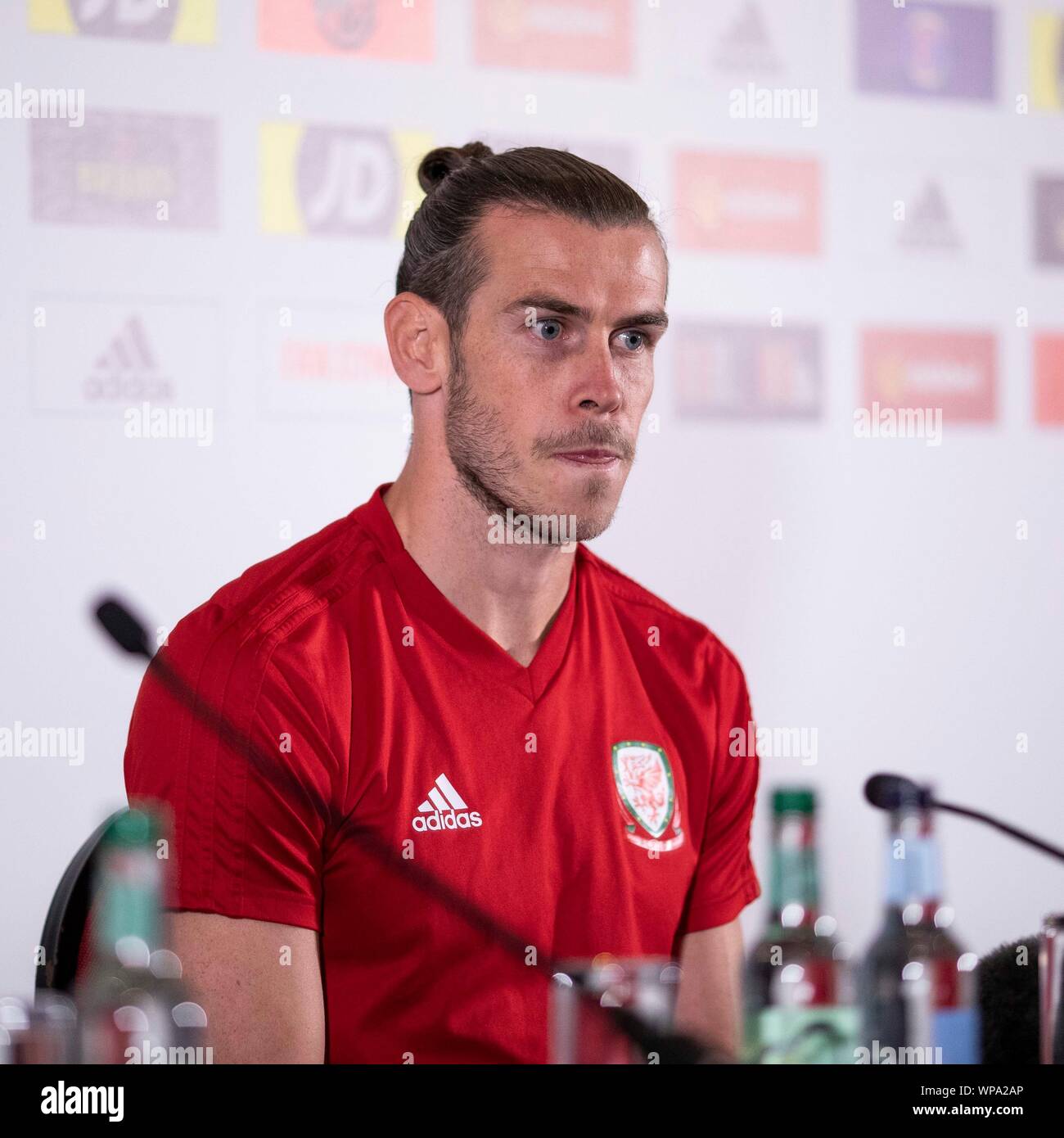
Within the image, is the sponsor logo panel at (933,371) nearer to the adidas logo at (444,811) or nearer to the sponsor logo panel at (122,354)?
the sponsor logo panel at (122,354)

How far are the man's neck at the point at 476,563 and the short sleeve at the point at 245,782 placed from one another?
0.19 metres

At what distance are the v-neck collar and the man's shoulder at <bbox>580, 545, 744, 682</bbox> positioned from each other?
0.14 metres

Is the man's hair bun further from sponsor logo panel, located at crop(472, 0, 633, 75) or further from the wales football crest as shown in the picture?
the wales football crest

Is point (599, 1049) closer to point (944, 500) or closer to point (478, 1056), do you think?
point (478, 1056)

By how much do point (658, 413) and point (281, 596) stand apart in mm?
804

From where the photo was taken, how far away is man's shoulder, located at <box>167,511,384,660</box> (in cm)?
104

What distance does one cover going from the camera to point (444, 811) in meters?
1.04

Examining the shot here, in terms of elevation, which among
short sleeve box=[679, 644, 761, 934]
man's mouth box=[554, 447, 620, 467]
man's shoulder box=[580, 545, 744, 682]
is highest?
man's mouth box=[554, 447, 620, 467]

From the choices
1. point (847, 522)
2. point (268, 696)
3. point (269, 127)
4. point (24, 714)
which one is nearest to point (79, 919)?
point (268, 696)

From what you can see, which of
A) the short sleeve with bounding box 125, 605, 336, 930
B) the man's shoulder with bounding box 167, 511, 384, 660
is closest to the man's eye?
the man's shoulder with bounding box 167, 511, 384, 660

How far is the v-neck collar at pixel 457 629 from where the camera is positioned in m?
1.13

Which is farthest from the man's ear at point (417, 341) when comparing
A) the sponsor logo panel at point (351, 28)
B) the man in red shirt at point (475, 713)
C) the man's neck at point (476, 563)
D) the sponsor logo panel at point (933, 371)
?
the sponsor logo panel at point (933, 371)

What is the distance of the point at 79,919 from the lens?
101 cm

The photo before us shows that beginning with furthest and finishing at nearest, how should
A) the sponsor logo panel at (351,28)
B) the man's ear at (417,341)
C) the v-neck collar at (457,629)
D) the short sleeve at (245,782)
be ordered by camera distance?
the sponsor logo panel at (351,28), the man's ear at (417,341), the v-neck collar at (457,629), the short sleeve at (245,782)
